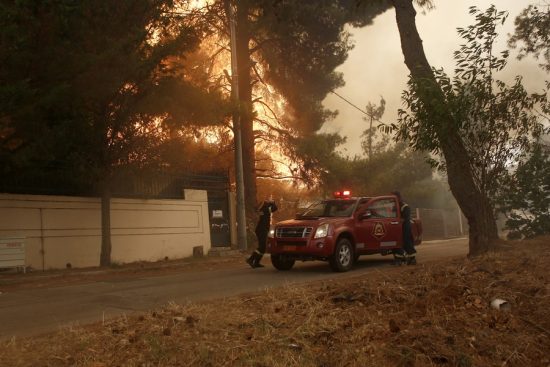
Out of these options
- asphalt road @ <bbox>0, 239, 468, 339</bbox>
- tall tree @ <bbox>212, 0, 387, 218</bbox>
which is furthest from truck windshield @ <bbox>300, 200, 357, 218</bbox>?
tall tree @ <bbox>212, 0, 387, 218</bbox>

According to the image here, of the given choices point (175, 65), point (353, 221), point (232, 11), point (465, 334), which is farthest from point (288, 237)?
point (232, 11)

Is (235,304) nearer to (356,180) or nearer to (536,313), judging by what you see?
(536,313)

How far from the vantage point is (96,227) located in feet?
51.8

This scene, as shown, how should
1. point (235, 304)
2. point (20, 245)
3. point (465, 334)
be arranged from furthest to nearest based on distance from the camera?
point (20, 245)
point (235, 304)
point (465, 334)

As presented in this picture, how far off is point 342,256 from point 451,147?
3.28 meters

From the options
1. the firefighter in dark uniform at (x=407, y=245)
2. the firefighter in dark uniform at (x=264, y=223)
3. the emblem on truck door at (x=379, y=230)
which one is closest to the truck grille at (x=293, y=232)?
the firefighter in dark uniform at (x=264, y=223)

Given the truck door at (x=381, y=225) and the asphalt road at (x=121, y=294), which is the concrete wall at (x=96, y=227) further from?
the truck door at (x=381, y=225)

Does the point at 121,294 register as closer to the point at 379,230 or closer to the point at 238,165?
the point at 379,230

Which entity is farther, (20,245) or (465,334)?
(20,245)

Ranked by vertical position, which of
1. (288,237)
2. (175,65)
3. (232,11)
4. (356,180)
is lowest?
(288,237)

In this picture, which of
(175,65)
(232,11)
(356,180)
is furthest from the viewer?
(356,180)

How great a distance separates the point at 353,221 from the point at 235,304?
6296 millimetres

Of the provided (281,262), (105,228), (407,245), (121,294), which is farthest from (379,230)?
(105,228)

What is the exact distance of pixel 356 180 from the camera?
987 inches
